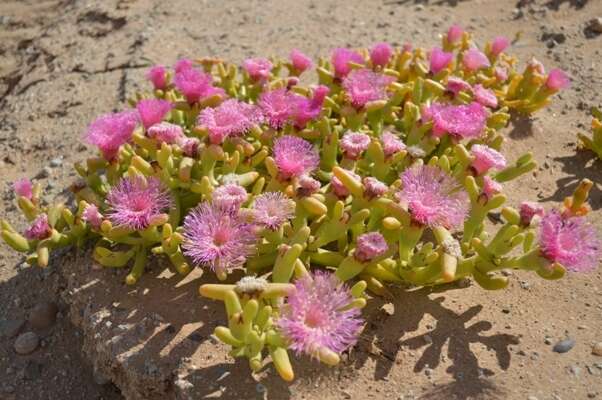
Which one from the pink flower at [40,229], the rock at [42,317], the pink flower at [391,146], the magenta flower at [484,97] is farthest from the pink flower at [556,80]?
the rock at [42,317]

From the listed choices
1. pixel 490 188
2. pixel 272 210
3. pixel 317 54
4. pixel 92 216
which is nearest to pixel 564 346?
pixel 490 188

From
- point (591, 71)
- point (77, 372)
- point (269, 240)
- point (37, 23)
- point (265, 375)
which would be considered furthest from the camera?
point (37, 23)

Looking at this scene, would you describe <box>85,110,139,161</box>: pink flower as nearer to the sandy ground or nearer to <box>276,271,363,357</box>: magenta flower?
the sandy ground

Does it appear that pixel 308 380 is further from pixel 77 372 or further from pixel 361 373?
pixel 77 372

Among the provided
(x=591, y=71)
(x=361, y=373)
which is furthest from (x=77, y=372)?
(x=591, y=71)

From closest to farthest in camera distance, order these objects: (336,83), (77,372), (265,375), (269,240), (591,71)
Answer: (265,375)
(269,240)
(77,372)
(336,83)
(591,71)

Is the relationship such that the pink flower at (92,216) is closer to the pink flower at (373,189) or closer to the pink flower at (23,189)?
the pink flower at (23,189)

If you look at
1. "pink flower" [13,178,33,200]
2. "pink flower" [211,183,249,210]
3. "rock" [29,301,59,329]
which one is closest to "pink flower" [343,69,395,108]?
"pink flower" [211,183,249,210]
